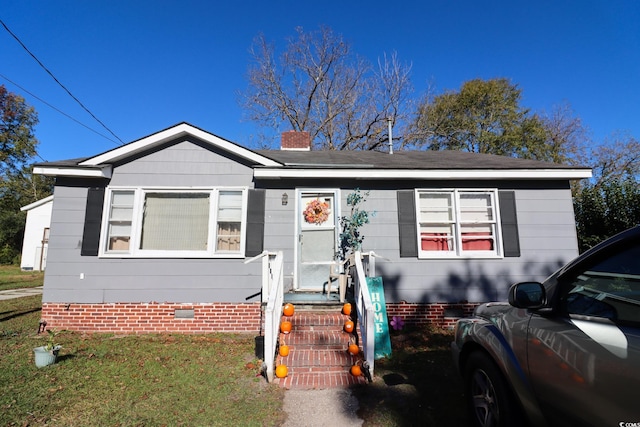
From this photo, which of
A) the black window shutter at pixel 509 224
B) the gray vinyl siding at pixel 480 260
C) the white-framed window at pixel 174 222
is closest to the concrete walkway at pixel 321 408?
the gray vinyl siding at pixel 480 260

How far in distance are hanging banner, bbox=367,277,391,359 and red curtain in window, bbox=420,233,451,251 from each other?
182cm

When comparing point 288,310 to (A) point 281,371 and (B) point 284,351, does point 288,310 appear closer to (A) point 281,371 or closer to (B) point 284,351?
(B) point 284,351

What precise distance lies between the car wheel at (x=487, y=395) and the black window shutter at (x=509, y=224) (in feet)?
15.3

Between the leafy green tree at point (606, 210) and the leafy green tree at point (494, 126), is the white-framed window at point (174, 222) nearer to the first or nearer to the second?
the leafy green tree at point (606, 210)

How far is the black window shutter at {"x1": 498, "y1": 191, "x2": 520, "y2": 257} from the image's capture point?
22.2 ft

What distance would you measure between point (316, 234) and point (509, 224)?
412 cm

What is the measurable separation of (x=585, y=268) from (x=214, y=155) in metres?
6.45

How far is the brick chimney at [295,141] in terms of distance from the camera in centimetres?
1006

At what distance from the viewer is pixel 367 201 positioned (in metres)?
6.92

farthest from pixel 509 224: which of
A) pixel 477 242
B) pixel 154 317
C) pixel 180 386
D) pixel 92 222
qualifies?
pixel 92 222

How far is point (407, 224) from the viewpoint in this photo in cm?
678

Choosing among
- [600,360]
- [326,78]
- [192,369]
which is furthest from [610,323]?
[326,78]

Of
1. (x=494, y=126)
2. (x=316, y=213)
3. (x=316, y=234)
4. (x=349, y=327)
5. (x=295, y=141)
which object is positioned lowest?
(x=349, y=327)

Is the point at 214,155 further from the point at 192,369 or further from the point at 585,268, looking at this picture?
the point at 585,268
